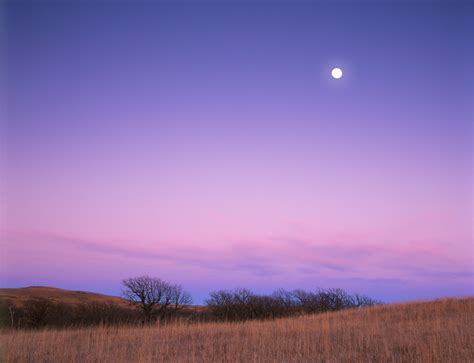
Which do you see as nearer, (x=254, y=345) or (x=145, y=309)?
(x=254, y=345)

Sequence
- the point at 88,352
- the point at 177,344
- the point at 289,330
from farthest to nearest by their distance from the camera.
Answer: the point at 289,330, the point at 177,344, the point at 88,352

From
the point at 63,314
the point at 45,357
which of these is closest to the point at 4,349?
the point at 45,357

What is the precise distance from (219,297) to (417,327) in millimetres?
28751

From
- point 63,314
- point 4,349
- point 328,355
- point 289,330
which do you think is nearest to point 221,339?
point 289,330

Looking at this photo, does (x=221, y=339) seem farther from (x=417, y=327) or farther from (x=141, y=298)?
(x=141, y=298)

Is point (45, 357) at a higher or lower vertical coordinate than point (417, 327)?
lower

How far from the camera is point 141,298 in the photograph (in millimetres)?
34500

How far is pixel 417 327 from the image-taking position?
1451 centimetres

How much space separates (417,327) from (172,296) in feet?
79.8

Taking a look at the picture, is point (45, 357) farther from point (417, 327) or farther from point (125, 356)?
point (417, 327)

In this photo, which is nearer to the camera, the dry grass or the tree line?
the dry grass

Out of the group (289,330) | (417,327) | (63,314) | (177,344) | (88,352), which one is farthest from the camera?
(63,314)

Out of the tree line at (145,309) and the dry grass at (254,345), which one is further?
the tree line at (145,309)

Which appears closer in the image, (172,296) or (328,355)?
(328,355)
